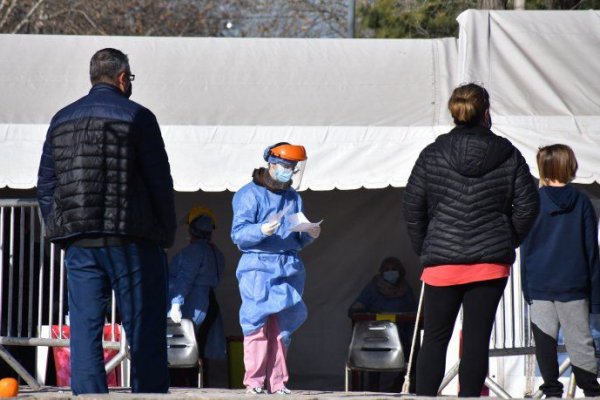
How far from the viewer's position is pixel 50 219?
5.14 metres

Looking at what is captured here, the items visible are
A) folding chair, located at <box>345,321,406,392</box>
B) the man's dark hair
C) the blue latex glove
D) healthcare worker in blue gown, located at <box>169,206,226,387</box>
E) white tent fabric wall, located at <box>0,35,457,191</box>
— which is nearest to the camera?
the man's dark hair

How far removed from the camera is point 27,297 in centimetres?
780

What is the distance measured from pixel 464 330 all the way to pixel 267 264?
2033mm

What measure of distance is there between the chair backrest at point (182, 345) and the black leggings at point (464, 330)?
11.1ft

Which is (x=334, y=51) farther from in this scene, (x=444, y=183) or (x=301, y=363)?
(x=444, y=183)

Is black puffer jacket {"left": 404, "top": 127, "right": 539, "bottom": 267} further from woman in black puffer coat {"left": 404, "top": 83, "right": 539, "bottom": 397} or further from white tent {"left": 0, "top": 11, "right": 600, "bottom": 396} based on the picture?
white tent {"left": 0, "top": 11, "right": 600, "bottom": 396}

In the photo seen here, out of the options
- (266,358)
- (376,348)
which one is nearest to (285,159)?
(266,358)

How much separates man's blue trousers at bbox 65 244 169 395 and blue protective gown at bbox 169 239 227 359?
12.5 feet

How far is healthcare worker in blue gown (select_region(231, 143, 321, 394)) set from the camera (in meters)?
6.98

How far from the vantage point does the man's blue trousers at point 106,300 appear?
5.02m

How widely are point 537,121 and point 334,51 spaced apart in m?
1.91

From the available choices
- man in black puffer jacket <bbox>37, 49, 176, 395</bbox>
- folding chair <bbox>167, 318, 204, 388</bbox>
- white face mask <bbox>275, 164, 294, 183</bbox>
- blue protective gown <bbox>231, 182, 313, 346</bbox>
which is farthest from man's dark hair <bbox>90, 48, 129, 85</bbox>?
folding chair <bbox>167, 318, 204, 388</bbox>

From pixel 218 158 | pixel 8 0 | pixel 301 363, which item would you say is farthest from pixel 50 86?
pixel 8 0

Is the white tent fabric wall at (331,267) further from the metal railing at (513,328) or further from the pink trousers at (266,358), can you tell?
the pink trousers at (266,358)
